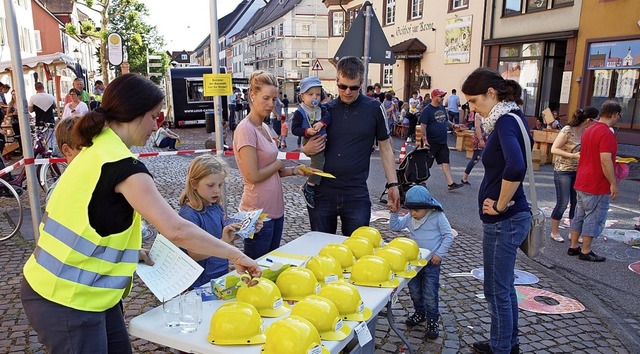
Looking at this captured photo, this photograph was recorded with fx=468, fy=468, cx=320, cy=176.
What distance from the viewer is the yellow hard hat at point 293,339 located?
172cm

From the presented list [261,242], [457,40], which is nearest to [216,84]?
[261,242]

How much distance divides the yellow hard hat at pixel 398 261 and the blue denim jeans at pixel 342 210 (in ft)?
2.79

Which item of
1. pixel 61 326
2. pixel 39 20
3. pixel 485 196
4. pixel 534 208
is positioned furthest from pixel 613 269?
pixel 39 20

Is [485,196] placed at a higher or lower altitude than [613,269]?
higher

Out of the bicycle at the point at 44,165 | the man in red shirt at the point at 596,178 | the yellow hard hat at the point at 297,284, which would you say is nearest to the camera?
the yellow hard hat at the point at 297,284

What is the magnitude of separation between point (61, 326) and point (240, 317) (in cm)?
67

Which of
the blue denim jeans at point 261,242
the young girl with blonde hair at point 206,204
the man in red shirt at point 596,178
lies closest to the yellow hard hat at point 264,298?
the young girl with blonde hair at point 206,204

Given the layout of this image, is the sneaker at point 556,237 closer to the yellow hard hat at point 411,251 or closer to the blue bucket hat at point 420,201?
the blue bucket hat at point 420,201

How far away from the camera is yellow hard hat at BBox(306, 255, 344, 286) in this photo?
245cm

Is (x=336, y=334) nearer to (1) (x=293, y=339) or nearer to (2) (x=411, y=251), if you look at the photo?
(1) (x=293, y=339)

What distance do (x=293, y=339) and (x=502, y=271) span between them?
6.15 feet

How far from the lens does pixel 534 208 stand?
321cm

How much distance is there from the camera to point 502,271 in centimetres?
308

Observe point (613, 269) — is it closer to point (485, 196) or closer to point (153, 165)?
point (485, 196)
